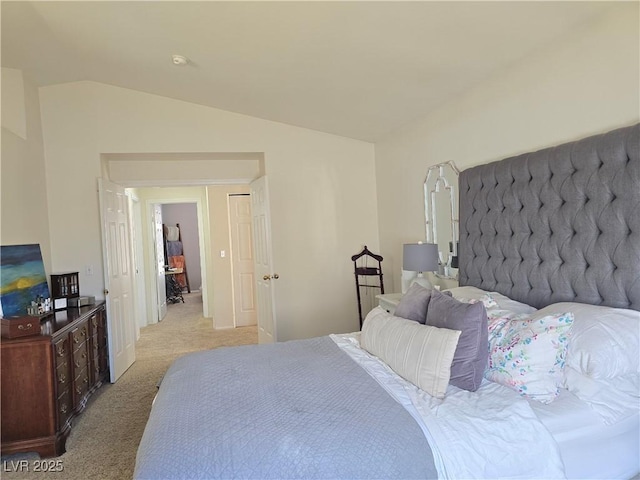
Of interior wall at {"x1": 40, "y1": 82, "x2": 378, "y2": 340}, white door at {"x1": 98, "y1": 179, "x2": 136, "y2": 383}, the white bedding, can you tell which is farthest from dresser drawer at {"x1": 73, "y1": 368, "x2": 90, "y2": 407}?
the white bedding

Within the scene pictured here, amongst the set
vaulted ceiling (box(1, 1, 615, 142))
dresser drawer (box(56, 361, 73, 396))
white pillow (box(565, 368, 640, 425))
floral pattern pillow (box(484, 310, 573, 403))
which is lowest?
dresser drawer (box(56, 361, 73, 396))

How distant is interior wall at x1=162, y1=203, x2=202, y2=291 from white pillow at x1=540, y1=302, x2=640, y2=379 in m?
9.72

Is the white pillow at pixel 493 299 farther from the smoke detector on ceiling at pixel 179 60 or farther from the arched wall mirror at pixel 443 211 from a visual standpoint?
the smoke detector on ceiling at pixel 179 60

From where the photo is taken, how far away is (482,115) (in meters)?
2.93

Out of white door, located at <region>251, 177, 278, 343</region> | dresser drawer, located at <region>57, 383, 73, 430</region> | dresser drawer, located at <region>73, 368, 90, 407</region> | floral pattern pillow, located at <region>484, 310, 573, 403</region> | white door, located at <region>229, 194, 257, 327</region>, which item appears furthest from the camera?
white door, located at <region>229, 194, 257, 327</region>

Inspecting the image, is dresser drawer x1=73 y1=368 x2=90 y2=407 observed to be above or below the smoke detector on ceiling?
below

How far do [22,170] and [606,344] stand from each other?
4411 mm

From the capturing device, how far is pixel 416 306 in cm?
238

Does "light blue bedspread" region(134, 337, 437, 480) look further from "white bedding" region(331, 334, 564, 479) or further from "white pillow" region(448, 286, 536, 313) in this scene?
"white pillow" region(448, 286, 536, 313)

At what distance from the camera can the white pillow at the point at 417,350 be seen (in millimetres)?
1835

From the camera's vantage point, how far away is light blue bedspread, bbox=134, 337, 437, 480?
1.40 metres

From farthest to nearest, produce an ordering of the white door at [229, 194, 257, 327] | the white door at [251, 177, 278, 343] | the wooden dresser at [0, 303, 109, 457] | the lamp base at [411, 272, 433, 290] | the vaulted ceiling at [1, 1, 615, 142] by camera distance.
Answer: the white door at [229, 194, 257, 327] < the white door at [251, 177, 278, 343] < the lamp base at [411, 272, 433, 290] < the wooden dresser at [0, 303, 109, 457] < the vaulted ceiling at [1, 1, 615, 142]

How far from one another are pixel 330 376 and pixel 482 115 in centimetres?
212

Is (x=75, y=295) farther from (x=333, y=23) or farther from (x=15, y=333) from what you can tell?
(x=333, y=23)
